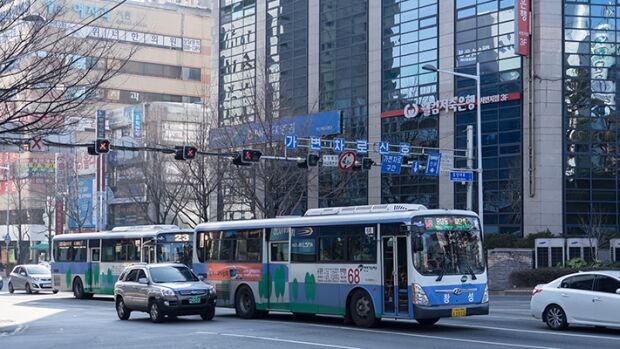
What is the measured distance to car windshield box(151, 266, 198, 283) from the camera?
2572 centimetres

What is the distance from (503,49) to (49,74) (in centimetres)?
3672

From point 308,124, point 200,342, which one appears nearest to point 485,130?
point 308,124

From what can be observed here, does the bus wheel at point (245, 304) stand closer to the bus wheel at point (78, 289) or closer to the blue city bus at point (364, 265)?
the blue city bus at point (364, 265)

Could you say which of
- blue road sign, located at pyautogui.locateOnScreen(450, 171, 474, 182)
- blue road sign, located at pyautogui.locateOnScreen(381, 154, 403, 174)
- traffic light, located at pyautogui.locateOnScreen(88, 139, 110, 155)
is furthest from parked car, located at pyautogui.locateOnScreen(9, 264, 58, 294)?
blue road sign, located at pyautogui.locateOnScreen(450, 171, 474, 182)

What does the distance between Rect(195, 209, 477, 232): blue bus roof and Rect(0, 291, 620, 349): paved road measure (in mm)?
2653

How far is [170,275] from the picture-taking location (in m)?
25.9

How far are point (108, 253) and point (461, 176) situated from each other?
15.3 meters

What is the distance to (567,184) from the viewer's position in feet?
166

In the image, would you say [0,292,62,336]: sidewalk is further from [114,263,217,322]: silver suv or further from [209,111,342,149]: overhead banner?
[209,111,342,149]: overhead banner

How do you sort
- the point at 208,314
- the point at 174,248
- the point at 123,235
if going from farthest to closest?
the point at 123,235 → the point at 174,248 → the point at 208,314

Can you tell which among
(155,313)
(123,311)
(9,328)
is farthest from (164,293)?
(9,328)

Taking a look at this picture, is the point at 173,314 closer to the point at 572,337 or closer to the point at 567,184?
the point at 572,337

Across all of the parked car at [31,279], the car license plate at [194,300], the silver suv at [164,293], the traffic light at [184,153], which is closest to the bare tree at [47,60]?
the silver suv at [164,293]

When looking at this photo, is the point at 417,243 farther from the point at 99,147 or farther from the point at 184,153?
the point at 184,153
